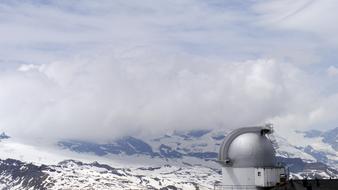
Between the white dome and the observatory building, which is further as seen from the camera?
the white dome

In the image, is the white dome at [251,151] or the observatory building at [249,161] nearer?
the observatory building at [249,161]

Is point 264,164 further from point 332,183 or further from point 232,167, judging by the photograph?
point 332,183

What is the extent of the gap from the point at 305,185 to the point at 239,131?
505 inches

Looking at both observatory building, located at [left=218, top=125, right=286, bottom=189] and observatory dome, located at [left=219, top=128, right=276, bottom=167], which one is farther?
observatory dome, located at [left=219, top=128, right=276, bottom=167]

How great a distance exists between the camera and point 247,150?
7988 cm

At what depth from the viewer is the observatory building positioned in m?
79.4

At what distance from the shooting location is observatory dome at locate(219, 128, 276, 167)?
79.8 m

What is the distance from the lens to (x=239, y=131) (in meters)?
81.9

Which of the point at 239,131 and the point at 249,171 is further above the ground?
the point at 239,131

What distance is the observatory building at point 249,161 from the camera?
79438mm

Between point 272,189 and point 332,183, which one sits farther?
point 332,183

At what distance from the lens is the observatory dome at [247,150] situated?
79750mm

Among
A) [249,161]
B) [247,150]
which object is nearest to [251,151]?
[247,150]

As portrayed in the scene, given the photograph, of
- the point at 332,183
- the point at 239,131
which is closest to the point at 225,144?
the point at 239,131
